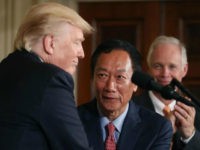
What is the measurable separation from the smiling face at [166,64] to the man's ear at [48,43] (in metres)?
1.22

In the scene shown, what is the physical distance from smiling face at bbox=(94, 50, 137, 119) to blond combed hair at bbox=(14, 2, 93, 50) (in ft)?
1.82

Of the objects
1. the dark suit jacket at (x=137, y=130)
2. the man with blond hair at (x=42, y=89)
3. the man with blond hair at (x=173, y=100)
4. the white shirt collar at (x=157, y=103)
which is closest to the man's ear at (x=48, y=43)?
the man with blond hair at (x=42, y=89)

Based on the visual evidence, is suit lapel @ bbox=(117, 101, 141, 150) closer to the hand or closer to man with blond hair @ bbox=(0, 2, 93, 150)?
the hand

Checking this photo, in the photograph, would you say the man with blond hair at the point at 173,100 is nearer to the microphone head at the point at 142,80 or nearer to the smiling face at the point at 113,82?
the smiling face at the point at 113,82

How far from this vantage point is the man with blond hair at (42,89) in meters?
1.71

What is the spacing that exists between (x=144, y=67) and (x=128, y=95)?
1.54 meters

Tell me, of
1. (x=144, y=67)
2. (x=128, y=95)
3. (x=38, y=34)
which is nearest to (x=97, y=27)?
(x=144, y=67)

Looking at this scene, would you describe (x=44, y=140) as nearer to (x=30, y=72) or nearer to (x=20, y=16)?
(x=30, y=72)

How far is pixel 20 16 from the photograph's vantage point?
371 centimetres

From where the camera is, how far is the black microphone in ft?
5.47

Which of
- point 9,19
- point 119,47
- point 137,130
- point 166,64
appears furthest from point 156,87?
point 9,19

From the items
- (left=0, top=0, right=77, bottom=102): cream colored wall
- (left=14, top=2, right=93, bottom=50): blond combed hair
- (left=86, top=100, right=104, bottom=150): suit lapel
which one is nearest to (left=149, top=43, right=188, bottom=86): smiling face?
(left=86, top=100, right=104, bottom=150): suit lapel

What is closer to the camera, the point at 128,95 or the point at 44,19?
the point at 44,19

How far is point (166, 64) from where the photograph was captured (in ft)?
9.99
